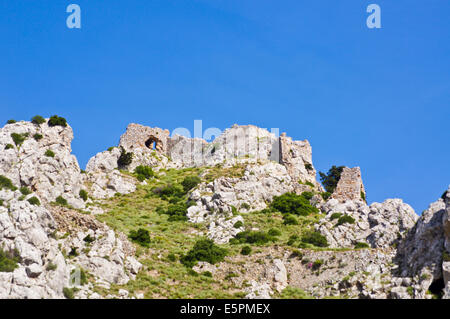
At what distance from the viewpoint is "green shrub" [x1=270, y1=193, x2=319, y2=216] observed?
70.9m

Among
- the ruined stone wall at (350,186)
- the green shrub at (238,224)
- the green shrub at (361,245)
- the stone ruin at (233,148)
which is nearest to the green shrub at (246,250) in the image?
the green shrub at (238,224)

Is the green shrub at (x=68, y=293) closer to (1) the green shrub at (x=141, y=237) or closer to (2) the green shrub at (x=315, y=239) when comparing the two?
(1) the green shrub at (x=141, y=237)

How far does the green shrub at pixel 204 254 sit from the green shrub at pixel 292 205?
55.7 feet

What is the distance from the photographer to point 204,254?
A: 2117 inches

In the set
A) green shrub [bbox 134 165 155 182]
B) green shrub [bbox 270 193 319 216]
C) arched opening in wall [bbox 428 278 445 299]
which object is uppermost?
green shrub [bbox 134 165 155 182]

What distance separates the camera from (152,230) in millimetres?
62375

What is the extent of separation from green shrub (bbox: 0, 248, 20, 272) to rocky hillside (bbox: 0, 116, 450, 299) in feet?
0.32

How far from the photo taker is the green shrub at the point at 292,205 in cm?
7088

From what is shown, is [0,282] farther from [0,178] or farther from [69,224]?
[0,178]

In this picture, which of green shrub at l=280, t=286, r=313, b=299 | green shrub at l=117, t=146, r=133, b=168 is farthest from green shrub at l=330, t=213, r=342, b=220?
green shrub at l=117, t=146, r=133, b=168

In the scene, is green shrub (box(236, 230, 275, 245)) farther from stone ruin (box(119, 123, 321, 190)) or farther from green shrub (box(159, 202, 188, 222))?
stone ruin (box(119, 123, 321, 190))

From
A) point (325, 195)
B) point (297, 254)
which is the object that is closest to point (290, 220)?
point (297, 254)

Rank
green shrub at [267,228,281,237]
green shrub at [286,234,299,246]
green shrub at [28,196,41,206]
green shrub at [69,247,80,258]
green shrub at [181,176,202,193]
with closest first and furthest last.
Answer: green shrub at [28,196,41,206], green shrub at [69,247,80,258], green shrub at [286,234,299,246], green shrub at [267,228,281,237], green shrub at [181,176,202,193]

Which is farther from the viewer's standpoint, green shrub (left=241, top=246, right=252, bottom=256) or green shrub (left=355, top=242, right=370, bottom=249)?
green shrub (left=355, top=242, right=370, bottom=249)
